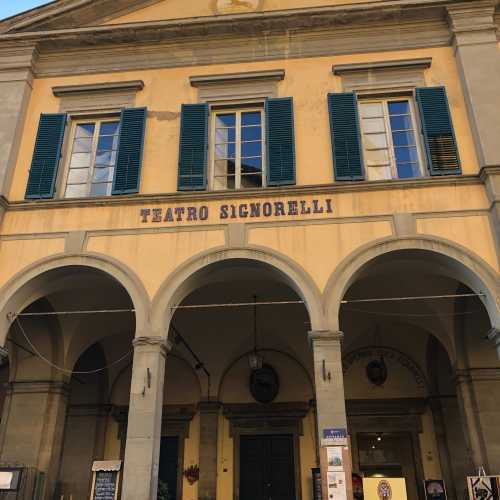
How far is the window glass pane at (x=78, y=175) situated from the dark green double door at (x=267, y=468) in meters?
6.57

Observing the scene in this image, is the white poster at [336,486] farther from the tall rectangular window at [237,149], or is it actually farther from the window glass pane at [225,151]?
the window glass pane at [225,151]

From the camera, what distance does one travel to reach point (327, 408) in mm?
7766

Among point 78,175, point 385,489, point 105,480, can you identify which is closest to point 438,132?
point 385,489

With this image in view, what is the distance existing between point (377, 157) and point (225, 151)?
278 cm

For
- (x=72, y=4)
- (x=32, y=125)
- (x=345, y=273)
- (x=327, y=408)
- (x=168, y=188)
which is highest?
(x=72, y=4)

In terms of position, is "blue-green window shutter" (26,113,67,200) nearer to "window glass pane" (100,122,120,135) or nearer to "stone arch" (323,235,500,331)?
"window glass pane" (100,122,120,135)

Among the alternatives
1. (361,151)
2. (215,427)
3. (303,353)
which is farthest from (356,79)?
(215,427)

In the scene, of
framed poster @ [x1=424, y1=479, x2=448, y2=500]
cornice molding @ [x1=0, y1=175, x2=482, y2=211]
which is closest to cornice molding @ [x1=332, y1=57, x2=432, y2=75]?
cornice molding @ [x1=0, y1=175, x2=482, y2=211]

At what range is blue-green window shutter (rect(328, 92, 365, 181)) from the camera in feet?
31.0

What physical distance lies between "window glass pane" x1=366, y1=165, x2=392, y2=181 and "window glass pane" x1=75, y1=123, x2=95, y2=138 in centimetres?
537

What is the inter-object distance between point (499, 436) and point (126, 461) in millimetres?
6738

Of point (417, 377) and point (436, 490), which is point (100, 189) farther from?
point (436, 490)

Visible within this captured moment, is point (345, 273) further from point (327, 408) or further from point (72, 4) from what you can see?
point (72, 4)

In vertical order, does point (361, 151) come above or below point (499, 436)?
above
